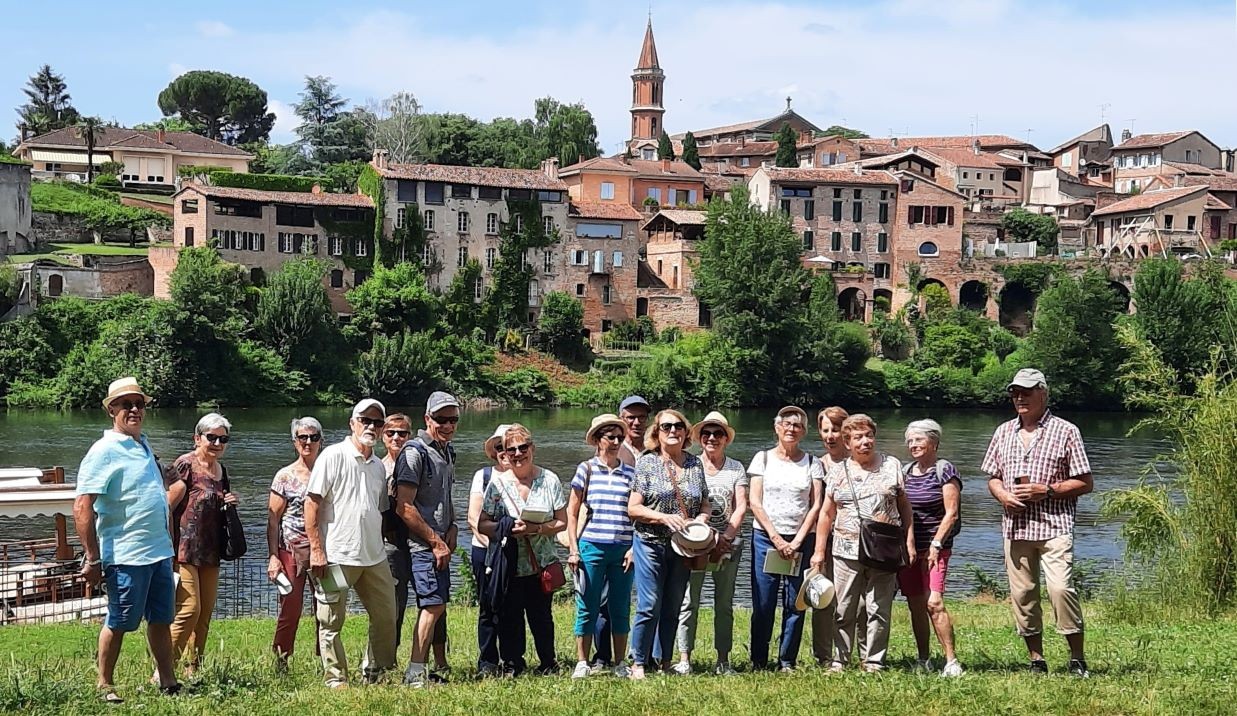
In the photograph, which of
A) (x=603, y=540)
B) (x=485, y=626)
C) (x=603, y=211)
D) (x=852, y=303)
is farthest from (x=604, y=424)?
(x=852, y=303)

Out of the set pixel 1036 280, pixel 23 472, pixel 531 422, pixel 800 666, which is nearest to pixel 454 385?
pixel 531 422

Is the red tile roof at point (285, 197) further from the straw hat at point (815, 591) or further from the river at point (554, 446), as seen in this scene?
the straw hat at point (815, 591)

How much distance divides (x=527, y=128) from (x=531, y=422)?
44.8 m

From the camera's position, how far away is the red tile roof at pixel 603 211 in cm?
6500

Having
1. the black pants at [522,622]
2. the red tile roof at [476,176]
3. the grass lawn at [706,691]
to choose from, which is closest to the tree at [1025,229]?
the red tile roof at [476,176]

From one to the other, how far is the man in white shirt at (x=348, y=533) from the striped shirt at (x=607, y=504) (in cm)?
144

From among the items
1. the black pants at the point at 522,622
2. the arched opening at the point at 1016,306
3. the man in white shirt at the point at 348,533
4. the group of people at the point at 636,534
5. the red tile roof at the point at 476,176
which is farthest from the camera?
the arched opening at the point at 1016,306

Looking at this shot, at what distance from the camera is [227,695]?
799 centimetres

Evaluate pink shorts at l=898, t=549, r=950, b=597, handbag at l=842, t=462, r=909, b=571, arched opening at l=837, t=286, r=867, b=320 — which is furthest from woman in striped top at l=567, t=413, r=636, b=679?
arched opening at l=837, t=286, r=867, b=320

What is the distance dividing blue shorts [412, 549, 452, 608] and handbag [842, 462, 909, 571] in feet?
9.13

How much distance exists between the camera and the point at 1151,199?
240 ft

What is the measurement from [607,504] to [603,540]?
0.81 ft

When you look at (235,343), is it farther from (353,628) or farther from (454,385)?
(353,628)

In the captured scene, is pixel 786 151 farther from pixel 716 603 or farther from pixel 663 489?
pixel 663 489
